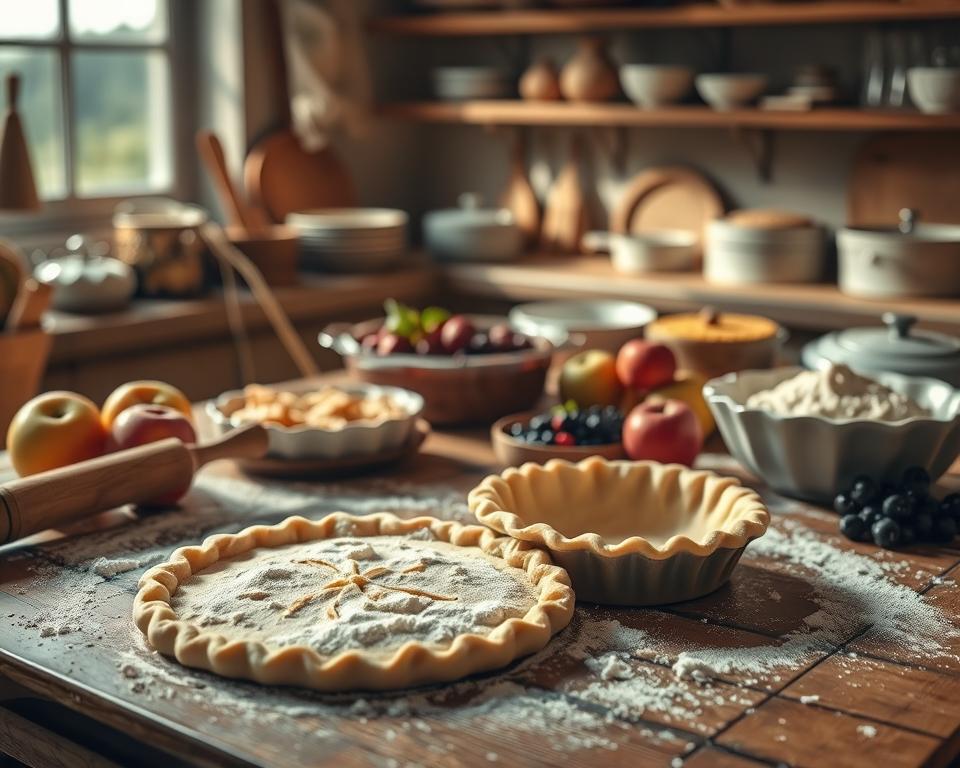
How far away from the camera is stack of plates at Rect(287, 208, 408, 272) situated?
3602mm

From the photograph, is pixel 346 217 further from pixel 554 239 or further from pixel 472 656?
pixel 472 656

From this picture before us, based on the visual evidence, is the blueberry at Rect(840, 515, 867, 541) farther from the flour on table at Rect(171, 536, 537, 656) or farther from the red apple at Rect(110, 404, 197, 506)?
the red apple at Rect(110, 404, 197, 506)

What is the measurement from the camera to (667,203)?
386 centimetres

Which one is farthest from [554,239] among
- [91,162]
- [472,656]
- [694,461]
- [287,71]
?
[472,656]

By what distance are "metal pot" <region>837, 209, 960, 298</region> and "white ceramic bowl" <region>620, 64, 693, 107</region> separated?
661 millimetres

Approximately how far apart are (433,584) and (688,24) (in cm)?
251

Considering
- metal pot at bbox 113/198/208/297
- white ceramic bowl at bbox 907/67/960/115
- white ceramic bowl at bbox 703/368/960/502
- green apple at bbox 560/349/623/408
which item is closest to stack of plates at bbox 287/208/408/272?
metal pot at bbox 113/198/208/297

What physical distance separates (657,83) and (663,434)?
202 cm

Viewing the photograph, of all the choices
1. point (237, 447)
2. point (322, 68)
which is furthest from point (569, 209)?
point (237, 447)

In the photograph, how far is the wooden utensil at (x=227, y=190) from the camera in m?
3.17

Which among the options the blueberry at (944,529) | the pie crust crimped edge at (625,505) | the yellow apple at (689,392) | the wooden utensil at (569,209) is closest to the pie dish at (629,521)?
the pie crust crimped edge at (625,505)

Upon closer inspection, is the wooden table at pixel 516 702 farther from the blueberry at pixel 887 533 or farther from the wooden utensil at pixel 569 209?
the wooden utensil at pixel 569 209

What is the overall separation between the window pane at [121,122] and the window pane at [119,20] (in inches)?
1.8

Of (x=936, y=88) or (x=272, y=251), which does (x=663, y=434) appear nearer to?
(x=936, y=88)
